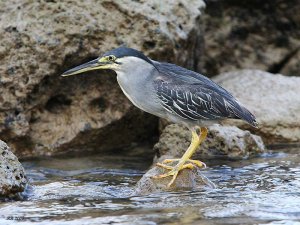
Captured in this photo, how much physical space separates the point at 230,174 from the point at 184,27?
2.05 meters

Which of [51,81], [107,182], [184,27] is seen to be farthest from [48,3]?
[107,182]

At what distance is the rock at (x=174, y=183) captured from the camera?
22.3ft

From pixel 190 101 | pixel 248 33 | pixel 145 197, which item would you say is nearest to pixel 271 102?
pixel 248 33

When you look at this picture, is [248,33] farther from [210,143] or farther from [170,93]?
[170,93]

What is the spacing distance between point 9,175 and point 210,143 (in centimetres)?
266

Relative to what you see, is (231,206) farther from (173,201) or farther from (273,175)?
(273,175)

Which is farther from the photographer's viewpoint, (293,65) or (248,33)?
(293,65)

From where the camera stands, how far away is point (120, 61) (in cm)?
718

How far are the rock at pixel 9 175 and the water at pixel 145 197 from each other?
5.1 inches

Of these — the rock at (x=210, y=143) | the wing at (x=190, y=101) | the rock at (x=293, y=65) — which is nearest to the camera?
the wing at (x=190, y=101)

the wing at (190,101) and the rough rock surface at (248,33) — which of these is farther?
the rough rock surface at (248,33)

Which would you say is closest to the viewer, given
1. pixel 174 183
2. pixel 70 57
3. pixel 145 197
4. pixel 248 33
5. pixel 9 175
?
pixel 9 175

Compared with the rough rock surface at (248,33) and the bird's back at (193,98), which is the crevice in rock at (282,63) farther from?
the bird's back at (193,98)

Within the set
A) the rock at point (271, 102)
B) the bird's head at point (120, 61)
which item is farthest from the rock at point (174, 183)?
the rock at point (271, 102)
